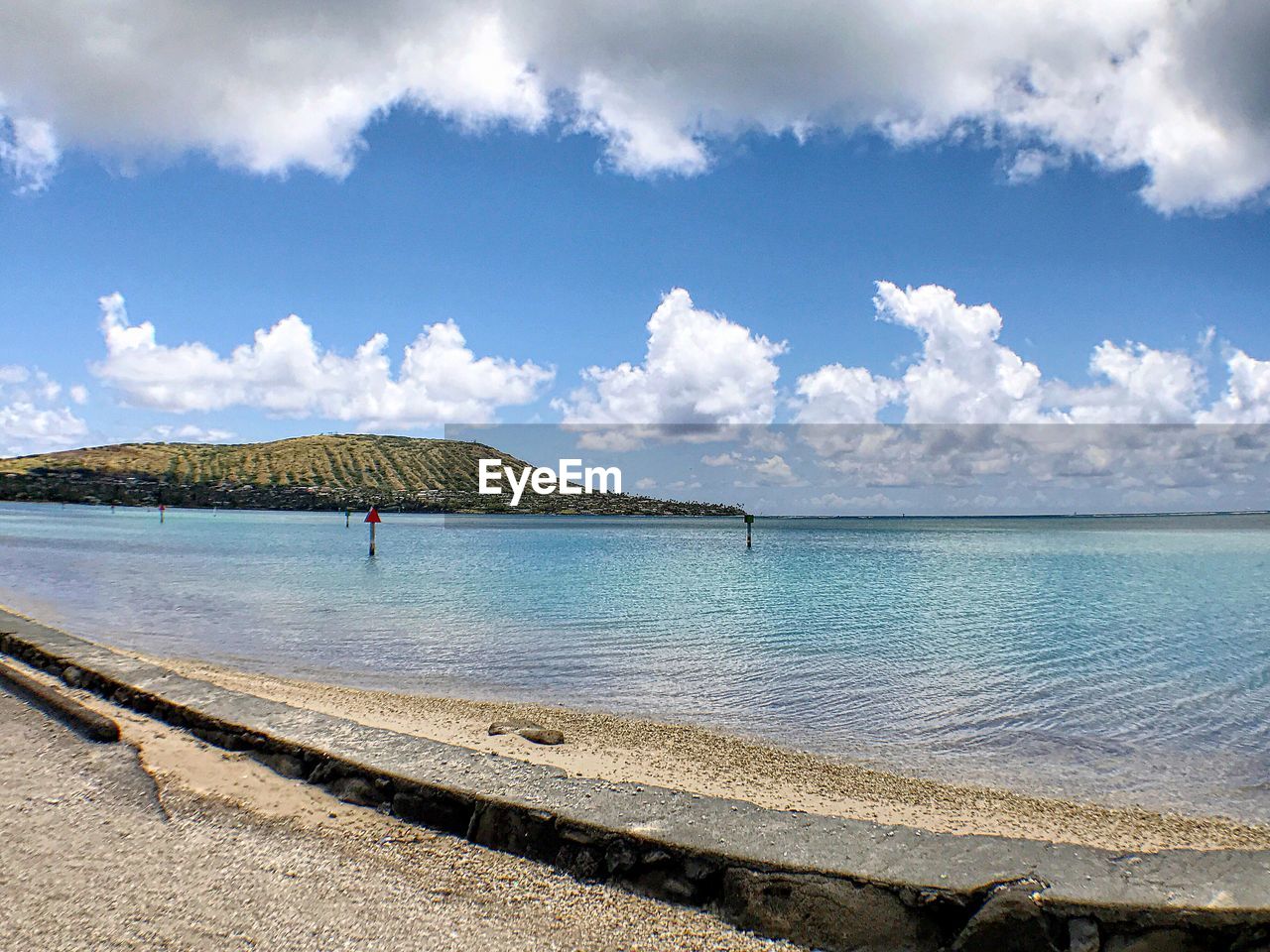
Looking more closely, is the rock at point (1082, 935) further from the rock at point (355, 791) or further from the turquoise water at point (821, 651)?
the turquoise water at point (821, 651)

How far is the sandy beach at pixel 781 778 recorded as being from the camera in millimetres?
7355

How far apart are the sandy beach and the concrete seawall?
270 centimetres

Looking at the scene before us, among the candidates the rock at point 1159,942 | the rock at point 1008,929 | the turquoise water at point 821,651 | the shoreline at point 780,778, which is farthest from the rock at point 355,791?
the turquoise water at point 821,651

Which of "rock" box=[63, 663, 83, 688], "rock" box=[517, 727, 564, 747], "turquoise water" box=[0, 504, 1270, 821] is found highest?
"rock" box=[63, 663, 83, 688]

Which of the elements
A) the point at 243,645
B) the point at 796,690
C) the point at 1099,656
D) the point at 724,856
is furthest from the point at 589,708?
the point at 1099,656

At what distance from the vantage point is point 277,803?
5.48 meters

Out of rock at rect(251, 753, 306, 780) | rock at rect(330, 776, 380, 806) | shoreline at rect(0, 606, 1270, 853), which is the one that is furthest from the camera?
shoreline at rect(0, 606, 1270, 853)

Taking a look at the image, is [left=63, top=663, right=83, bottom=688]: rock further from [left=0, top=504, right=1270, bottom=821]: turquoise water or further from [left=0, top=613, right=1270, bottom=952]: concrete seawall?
[left=0, top=613, right=1270, bottom=952]: concrete seawall

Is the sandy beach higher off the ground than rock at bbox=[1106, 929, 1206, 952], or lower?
lower

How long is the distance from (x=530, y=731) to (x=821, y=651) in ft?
31.8

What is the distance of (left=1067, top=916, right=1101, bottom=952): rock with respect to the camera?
3.65 meters

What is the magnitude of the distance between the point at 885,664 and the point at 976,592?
771 inches

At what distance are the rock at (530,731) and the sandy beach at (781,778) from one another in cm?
18

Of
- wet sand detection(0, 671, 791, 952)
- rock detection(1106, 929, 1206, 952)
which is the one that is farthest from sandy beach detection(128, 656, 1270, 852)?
rock detection(1106, 929, 1206, 952)
